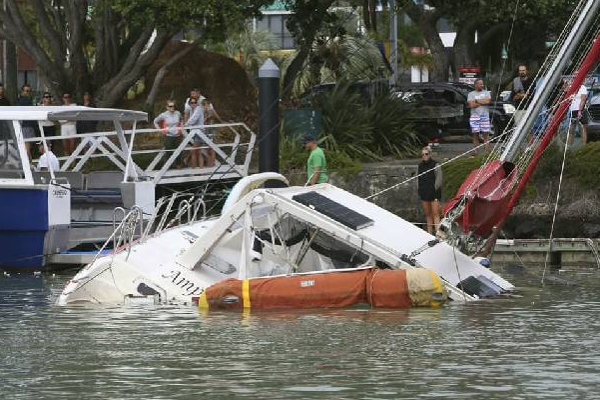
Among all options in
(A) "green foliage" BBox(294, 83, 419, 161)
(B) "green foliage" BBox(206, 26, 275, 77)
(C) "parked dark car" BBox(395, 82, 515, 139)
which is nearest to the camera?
(A) "green foliage" BBox(294, 83, 419, 161)

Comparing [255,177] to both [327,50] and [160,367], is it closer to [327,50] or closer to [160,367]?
[160,367]

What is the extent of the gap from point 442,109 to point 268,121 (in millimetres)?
11120

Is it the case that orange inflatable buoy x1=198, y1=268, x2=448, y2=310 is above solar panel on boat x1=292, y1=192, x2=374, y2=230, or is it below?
below

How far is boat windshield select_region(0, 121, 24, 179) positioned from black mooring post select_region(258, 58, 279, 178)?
16.9ft

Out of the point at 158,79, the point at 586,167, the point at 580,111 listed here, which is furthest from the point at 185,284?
the point at 158,79

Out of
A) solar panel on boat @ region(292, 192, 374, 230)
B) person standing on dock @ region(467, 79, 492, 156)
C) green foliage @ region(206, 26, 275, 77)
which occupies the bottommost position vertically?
solar panel on boat @ region(292, 192, 374, 230)

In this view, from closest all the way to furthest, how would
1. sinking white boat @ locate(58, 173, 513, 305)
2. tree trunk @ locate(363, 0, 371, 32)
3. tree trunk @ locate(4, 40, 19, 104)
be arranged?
1. sinking white boat @ locate(58, 173, 513, 305)
2. tree trunk @ locate(4, 40, 19, 104)
3. tree trunk @ locate(363, 0, 371, 32)

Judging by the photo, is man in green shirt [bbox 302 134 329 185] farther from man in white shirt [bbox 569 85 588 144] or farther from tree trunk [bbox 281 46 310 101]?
tree trunk [bbox 281 46 310 101]

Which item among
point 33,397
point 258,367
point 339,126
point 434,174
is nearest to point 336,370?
point 258,367

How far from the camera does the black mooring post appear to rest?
3111 centimetres

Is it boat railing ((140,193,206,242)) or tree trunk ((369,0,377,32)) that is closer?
boat railing ((140,193,206,242))

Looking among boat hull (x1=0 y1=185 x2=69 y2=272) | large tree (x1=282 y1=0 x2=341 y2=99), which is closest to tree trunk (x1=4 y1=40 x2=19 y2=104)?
large tree (x1=282 y1=0 x2=341 y2=99)

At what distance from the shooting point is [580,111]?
86.8 feet

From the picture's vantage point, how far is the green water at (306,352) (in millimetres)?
14750
